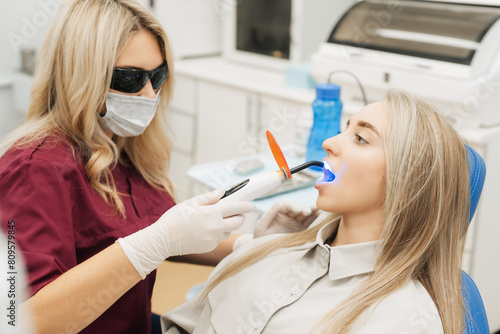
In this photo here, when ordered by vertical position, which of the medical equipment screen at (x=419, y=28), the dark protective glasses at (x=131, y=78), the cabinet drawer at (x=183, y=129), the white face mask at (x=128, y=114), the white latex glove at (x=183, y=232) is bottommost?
the cabinet drawer at (x=183, y=129)

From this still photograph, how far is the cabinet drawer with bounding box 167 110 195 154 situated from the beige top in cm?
208

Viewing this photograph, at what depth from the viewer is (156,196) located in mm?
1608

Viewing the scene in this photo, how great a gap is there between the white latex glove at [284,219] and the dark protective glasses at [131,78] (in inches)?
18.2

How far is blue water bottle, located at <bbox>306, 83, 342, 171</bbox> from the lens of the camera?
2.04m

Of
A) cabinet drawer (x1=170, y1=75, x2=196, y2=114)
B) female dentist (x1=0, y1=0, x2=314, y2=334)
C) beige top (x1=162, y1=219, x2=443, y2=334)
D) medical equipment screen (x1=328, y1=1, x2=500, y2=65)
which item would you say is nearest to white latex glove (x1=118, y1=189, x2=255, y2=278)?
female dentist (x1=0, y1=0, x2=314, y2=334)

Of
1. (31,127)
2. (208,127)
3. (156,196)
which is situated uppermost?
(31,127)

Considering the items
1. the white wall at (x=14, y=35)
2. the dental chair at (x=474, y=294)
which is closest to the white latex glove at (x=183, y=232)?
the dental chair at (x=474, y=294)

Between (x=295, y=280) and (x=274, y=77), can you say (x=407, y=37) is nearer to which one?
(x=274, y=77)

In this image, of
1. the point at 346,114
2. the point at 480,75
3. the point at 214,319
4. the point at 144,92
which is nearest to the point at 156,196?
the point at 144,92

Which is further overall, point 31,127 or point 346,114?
point 346,114

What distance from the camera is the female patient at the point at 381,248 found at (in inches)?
44.1

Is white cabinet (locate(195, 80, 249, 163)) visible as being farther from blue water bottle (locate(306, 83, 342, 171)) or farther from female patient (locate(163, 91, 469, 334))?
female patient (locate(163, 91, 469, 334))

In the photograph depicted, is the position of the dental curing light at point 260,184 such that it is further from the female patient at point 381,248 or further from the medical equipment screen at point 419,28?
the medical equipment screen at point 419,28

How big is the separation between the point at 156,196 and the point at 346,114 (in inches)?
45.8
